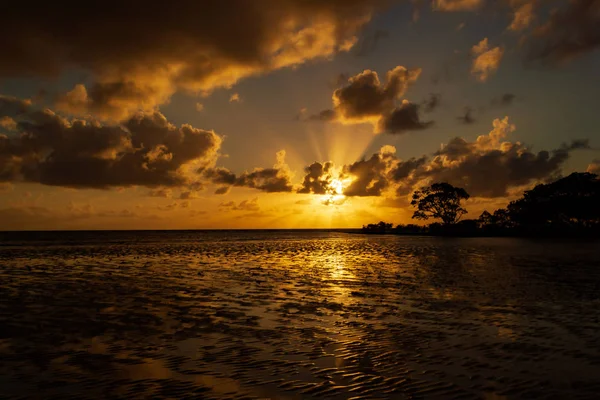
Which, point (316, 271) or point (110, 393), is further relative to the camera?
point (316, 271)

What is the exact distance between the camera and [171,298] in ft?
72.3

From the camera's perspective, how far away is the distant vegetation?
9931cm

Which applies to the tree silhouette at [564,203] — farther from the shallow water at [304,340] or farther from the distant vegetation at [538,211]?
the shallow water at [304,340]

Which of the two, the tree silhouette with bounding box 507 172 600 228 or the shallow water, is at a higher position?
the tree silhouette with bounding box 507 172 600 228

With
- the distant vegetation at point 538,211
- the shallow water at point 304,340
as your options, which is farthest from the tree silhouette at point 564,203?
the shallow water at point 304,340

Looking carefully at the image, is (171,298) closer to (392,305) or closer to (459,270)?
(392,305)

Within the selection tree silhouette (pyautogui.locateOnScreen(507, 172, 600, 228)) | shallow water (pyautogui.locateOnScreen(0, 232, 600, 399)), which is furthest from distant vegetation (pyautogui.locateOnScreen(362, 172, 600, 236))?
shallow water (pyautogui.locateOnScreen(0, 232, 600, 399))

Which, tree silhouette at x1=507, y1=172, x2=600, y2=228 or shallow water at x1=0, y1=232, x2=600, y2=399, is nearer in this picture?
shallow water at x1=0, y1=232, x2=600, y2=399

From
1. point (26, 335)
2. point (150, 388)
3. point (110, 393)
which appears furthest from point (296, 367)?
point (26, 335)

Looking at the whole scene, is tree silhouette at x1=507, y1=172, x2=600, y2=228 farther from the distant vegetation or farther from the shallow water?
the shallow water

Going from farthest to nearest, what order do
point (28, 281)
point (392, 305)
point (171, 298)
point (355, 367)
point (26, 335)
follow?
point (28, 281) → point (171, 298) → point (392, 305) → point (26, 335) → point (355, 367)

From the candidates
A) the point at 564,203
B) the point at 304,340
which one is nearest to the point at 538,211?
the point at 564,203

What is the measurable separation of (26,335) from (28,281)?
1777 centimetres

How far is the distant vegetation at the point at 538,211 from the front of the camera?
326ft
